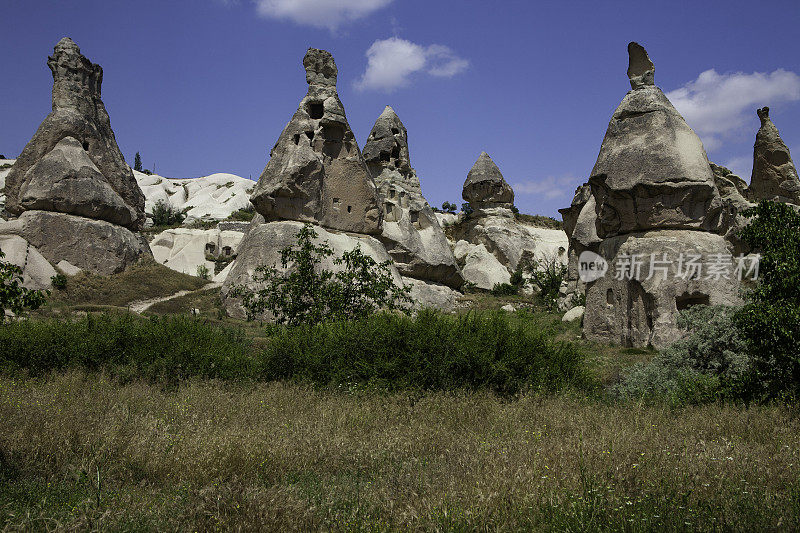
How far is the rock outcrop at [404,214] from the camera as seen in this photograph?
1045 inches

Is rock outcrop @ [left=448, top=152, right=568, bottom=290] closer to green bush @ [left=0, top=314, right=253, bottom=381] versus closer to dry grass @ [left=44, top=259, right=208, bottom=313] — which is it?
dry grass @ [left=44, top=259, right=208, bottom=313]

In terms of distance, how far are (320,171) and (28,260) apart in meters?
10.5

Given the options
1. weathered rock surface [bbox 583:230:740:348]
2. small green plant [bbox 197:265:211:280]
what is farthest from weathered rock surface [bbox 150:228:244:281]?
weathered rock surface [bbox 583:230:740:348]

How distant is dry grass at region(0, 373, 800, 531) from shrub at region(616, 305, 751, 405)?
99 cm

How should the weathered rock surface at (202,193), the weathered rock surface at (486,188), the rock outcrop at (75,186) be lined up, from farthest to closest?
1. the weathered rock surface at (202,193)
2. the weathered rock surface at (486,188)
3. the rock outcrop at (75,186)

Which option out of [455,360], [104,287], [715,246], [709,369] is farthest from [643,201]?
[104,287]

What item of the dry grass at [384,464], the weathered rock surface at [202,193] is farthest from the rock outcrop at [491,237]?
the weathered rock surface at [202,193]

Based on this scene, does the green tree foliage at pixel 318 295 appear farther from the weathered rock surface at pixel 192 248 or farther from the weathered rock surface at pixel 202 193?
the weathered rock surface at pixel 202 193

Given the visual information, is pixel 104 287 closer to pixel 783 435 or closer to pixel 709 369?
pixel 709 369

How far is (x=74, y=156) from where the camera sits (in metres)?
23.5

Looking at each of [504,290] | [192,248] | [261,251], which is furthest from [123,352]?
[192,248]

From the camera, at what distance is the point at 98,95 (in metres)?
26.7

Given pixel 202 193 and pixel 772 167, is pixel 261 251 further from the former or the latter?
pixel 202 193

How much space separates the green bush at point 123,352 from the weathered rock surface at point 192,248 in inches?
1036
